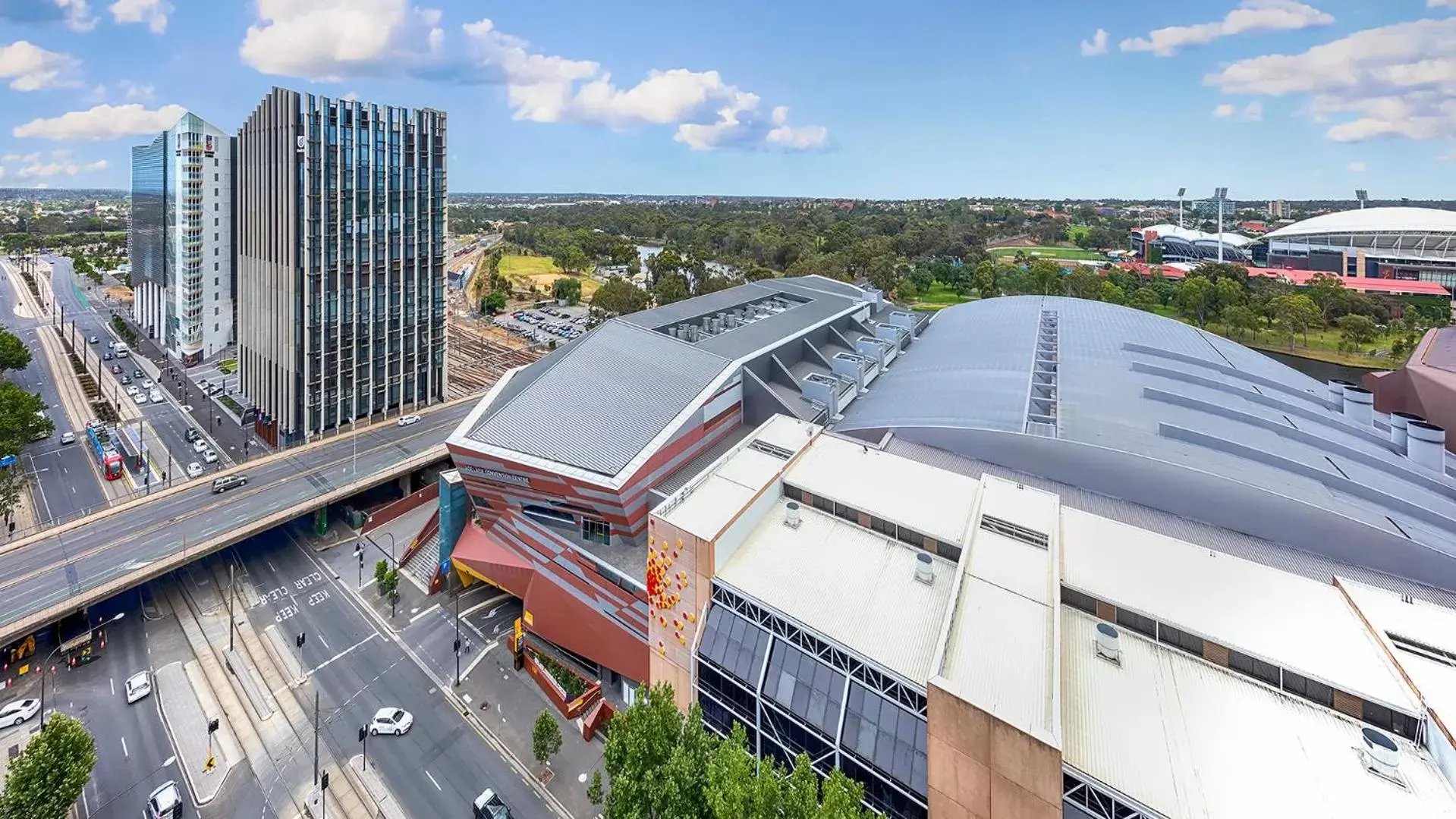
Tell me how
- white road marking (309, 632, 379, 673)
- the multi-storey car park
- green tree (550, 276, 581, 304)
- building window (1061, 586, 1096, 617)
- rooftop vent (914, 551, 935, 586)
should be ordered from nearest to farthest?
the multi-storey car park
building window (1061, 586, 1096, 617)
rooftop vent (914, 551, 935, 586)
white road marking (309, 632, 379, 673)
green tree (550, 276, 581, 304)

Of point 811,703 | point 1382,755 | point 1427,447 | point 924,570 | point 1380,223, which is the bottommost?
point 811,703

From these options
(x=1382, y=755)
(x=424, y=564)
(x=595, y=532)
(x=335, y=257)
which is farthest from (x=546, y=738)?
(x=335, y=257)

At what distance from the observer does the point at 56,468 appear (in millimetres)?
50062

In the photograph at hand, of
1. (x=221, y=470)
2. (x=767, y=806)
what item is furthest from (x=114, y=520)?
(x=767, y=806)

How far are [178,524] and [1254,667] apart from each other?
5577 centimetres

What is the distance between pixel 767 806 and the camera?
51.8 ft

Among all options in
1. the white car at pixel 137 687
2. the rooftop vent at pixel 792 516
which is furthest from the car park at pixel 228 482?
the rooftop vent at pixel 792 516

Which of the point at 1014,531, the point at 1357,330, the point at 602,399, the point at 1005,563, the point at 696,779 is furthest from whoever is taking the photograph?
the point at 1357,330

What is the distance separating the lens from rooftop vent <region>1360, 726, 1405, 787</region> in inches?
592

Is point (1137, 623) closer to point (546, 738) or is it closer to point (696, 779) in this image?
point (696, 779)

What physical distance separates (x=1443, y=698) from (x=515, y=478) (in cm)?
3586

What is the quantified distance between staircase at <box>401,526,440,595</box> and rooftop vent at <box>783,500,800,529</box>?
2469 cm

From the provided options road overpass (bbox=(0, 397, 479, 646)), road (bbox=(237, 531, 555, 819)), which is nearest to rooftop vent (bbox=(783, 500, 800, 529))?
road (bbox=(237, 531, 555, 819))

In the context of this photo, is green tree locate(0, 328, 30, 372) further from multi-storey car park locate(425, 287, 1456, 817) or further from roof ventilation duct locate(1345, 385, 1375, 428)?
roof ventilation duct locate(1345, 385, 1375, 428)
